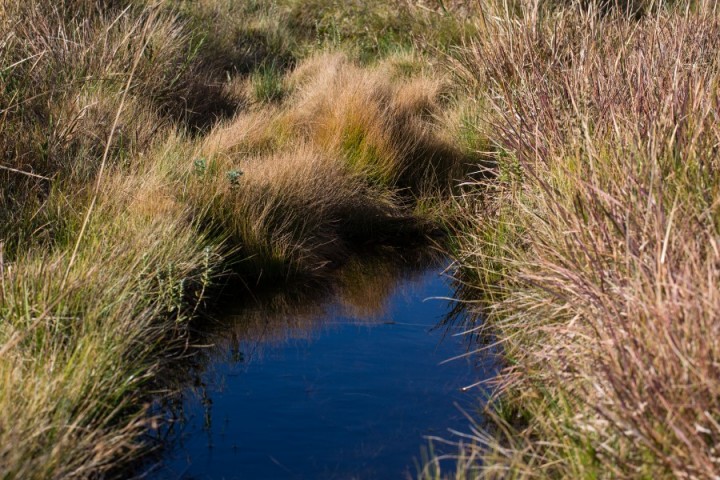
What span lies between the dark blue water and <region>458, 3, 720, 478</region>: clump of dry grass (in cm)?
32

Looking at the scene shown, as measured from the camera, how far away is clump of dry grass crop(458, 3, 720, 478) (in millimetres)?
2842

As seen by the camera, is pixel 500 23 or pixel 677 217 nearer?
pixel 677 217

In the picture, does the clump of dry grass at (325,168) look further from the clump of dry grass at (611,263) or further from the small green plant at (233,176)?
the clump of dry grass at (611,263)

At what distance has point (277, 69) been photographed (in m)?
10.1

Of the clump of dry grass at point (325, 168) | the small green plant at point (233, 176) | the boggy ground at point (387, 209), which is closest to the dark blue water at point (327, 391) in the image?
the boggy ground at point (387, 209)

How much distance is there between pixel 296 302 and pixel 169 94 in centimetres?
251

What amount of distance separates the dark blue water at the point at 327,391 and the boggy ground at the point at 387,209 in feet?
0.76

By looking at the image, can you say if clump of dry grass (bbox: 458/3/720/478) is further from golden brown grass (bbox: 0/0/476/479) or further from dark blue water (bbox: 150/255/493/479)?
golden brown grass (bbox: 0/0/476/479)

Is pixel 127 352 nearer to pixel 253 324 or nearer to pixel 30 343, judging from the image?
pixel 30 343

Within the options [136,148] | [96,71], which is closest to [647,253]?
[136,148]

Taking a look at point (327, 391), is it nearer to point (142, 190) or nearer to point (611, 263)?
point (611, 263)

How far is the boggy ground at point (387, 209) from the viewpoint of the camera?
3.07m

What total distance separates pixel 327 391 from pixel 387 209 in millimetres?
2703

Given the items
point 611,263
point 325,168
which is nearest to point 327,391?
point 611,263
